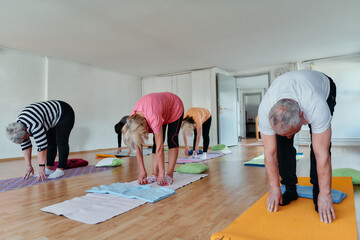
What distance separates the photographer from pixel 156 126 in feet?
7.17

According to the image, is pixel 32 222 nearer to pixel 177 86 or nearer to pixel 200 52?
pixel 200 52

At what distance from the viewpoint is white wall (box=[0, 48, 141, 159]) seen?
4945 mm

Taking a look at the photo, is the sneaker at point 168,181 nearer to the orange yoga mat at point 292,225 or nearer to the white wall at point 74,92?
the orange yoga mat at point 292,225

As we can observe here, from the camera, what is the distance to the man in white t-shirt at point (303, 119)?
117 centimetres

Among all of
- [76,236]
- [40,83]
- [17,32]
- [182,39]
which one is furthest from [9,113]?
[76,236]

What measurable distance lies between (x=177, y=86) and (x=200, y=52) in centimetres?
224

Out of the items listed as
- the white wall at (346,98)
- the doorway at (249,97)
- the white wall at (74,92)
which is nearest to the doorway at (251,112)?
the doorway at (249,97)

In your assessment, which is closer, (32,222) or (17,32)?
(32,222)

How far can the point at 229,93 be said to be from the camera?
728cm

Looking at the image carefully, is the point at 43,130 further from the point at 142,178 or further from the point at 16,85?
the point at 16,85

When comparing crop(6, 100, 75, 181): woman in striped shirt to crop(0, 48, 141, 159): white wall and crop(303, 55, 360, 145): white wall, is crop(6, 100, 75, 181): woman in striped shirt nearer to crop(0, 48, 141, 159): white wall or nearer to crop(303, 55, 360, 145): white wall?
crop(0, 48, 141, 159): white wall

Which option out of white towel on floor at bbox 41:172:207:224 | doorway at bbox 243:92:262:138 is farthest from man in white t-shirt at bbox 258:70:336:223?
doorway at bbox 243:92:262:138

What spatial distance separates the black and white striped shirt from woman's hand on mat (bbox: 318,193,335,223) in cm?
265

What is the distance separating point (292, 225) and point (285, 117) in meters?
0.62
